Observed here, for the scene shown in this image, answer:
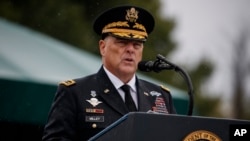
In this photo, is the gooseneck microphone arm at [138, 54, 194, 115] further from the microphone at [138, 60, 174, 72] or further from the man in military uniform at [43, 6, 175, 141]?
the man in military uniform at [43, 6, 175, 141]

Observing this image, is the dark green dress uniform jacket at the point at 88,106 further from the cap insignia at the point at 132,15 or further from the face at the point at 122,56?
the cap insignia at the point at 132,15

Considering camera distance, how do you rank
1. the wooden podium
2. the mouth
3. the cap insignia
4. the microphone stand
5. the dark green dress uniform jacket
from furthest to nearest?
1. the cap insignia
2. the mouth
3. the dark green dress uniform jacket
4. the microphone stand
5. the wooden podium

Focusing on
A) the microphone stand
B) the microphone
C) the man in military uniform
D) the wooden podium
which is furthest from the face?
the wooden podium

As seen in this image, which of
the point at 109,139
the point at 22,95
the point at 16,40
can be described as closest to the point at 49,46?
the point at 16,40

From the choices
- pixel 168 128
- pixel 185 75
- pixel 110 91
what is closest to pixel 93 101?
pixel 110 91

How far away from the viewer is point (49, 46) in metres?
10.7

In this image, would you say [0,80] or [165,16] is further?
[165,16]

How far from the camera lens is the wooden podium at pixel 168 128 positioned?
4.11 meters

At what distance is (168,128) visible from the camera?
4168 millimetres

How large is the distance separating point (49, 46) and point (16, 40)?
0.49 metres

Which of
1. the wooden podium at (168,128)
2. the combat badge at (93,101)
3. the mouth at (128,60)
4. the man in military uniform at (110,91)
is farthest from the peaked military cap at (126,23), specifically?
the wooden podium at (168,128)

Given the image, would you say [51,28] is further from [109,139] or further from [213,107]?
[109,139]

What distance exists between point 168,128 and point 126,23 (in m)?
1.25

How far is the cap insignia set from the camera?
5.30 meters
